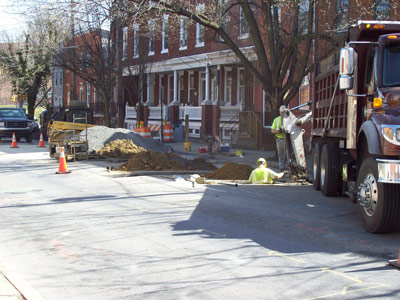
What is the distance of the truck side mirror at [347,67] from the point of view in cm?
778

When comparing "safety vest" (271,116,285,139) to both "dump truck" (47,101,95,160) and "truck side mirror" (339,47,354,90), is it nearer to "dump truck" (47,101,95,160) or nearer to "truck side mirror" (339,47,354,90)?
"truck side mirror" (339,47,354,90)

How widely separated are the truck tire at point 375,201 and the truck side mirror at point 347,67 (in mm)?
1130

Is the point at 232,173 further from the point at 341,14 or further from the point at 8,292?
the point at 8,292

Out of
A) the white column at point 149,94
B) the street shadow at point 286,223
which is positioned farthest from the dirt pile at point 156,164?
the white column at point 149,94

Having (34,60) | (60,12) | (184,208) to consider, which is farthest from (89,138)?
(34,60)

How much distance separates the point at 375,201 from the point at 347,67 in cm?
195

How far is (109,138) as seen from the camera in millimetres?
22281

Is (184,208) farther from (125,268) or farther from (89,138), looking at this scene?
(89,138)

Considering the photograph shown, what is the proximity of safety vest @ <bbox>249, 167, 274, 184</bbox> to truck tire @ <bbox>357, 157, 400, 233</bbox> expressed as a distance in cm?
537

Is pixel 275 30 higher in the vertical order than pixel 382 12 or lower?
lower

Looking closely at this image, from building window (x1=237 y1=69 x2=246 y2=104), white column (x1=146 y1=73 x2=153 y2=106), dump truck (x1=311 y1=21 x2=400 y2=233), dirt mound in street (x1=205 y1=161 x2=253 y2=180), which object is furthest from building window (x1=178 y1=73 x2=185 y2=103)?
dump truck (x1=311 y1=21 x2=400 y2=233)

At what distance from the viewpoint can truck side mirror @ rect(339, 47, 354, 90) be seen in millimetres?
7781

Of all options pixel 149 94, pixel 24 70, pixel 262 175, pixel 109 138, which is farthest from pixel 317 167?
pixel 24 70

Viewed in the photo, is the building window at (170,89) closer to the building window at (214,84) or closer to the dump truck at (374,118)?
the building window at (214,84)
